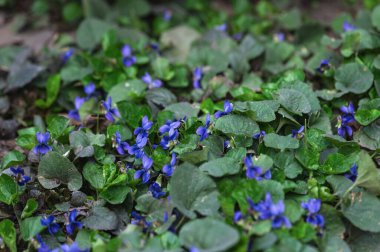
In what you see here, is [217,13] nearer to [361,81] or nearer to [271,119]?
[361,81]

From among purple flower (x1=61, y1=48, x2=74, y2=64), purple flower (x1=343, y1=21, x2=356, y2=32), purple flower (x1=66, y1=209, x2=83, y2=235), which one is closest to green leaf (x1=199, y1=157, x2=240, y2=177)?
purple flower (x1=66, y1=209, x2=83, y2=235)

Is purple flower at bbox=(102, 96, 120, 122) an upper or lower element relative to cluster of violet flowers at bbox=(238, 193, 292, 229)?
lower

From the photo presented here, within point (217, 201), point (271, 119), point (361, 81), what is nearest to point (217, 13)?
point (361, 81)

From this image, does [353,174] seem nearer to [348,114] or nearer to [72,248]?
[348,114]

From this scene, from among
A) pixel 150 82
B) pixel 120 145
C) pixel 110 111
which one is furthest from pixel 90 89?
pixel 120 145

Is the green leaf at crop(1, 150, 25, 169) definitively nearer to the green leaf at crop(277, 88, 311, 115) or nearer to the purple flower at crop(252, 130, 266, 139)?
the purple flower at crop(252, 130, 266, 139)

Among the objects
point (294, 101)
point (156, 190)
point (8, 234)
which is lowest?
point (8, 234)

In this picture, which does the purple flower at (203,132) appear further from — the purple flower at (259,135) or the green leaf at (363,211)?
the green leaf at (363,211)
